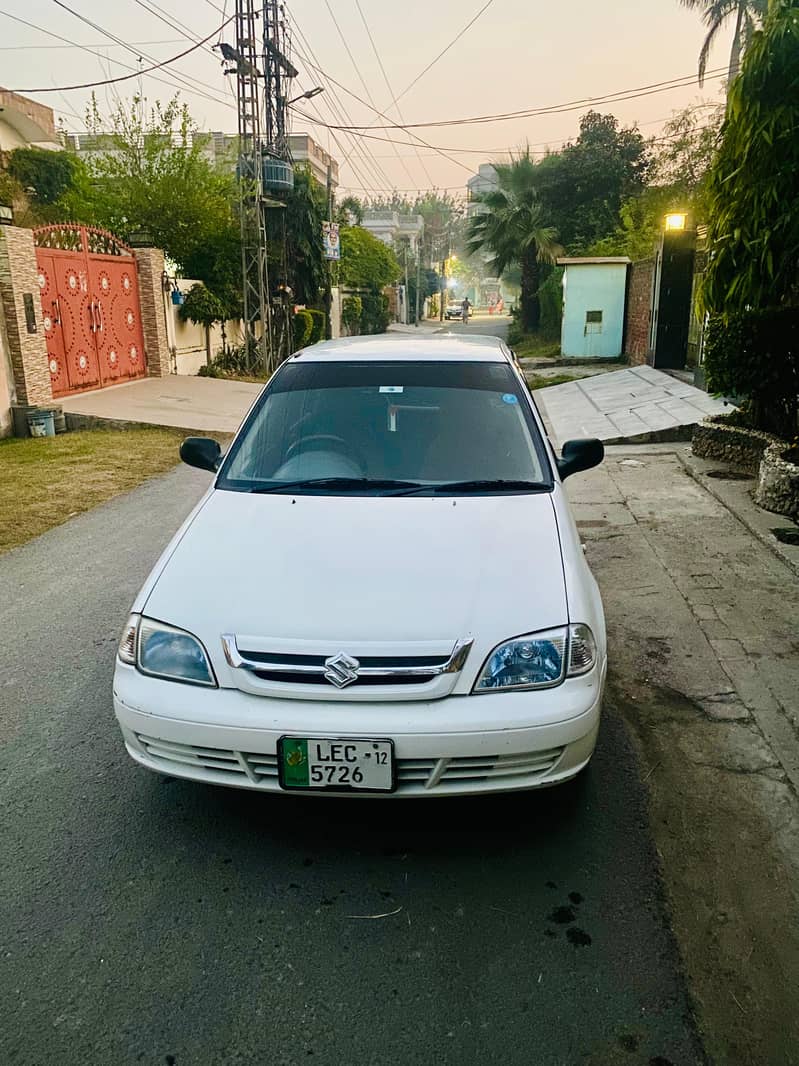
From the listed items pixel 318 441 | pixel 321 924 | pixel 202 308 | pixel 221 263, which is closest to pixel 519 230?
pixel 221 263

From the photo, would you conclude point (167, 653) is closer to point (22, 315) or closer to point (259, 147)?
point (22, 315)

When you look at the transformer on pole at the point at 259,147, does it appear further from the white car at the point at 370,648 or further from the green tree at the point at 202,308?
the white car at the point at 370,648

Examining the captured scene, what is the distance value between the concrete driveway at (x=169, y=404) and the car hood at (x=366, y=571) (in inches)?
382

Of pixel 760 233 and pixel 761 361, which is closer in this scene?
pixel 760 233

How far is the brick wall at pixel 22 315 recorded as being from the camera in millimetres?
11836

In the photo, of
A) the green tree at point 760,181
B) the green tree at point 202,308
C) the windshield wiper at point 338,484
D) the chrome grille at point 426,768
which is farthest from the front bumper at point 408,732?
the green tree at point 202,308

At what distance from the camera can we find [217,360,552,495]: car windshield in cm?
376

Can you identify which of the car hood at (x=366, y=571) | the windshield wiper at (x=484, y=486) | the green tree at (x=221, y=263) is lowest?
the car hood at (x=366, y=571)

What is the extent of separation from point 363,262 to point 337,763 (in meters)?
39.7

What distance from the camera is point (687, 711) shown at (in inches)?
155

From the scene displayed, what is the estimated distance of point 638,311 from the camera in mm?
19625

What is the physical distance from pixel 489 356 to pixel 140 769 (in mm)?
2665

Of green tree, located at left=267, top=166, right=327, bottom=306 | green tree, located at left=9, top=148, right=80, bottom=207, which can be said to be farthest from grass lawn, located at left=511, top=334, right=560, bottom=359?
green tree, located at left=9, top=148, right=80, bottom=207

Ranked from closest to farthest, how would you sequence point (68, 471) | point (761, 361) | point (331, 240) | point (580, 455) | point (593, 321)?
point (580, 455), point (761, 361), point (68, 471), point (593, 321), point (331, 240)
